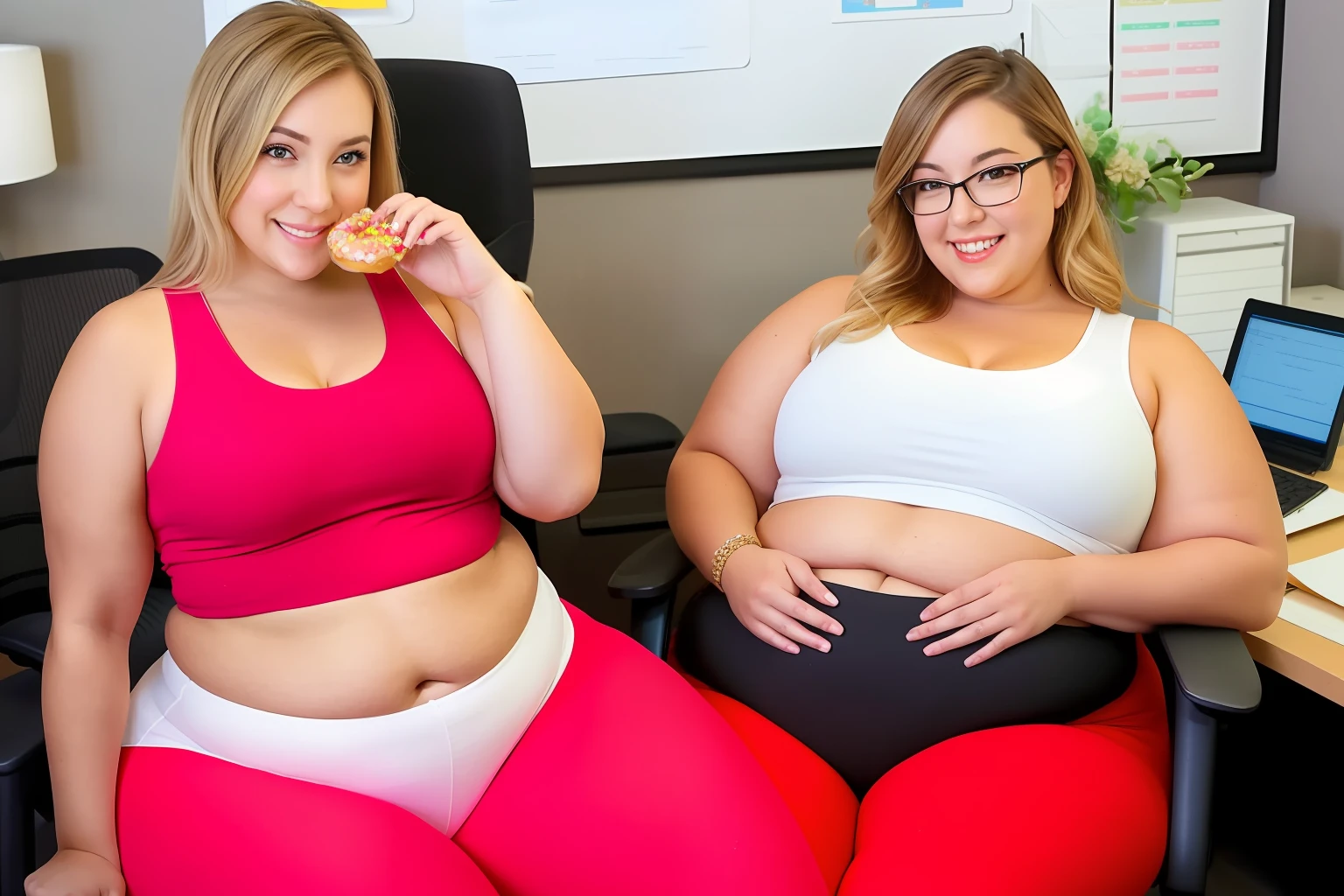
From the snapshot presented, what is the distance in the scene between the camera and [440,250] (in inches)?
52.2

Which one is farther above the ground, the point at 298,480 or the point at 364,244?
the point at 364,244

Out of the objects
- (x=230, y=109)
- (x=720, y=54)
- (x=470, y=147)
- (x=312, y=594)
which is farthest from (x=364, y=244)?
(x=720, y=54)

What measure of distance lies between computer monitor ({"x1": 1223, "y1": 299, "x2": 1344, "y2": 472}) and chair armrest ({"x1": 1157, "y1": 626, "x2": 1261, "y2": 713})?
647mm

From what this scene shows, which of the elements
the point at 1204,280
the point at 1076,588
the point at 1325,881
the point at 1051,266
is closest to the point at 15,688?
the point at 1076,588

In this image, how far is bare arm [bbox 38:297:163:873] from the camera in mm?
1138

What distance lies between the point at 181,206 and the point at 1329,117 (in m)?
2.41

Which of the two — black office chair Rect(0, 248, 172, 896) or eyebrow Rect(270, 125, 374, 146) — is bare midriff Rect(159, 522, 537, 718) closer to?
black office chair Rect(0, 248, 172, 896)

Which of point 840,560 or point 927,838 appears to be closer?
point 927,838

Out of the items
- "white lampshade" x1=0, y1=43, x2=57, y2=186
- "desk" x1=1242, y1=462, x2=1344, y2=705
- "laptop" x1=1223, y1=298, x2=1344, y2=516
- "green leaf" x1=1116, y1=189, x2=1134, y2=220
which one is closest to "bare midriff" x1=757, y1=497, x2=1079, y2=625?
"desk" x1=1242, y1=462, x2=1344, y2=705

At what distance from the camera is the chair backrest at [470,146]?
175 centimetres

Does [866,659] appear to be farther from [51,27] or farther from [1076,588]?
[51,27]

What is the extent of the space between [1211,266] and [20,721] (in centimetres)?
218

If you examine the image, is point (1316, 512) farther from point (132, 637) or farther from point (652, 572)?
point (132, 637)

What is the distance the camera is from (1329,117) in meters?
2.57
